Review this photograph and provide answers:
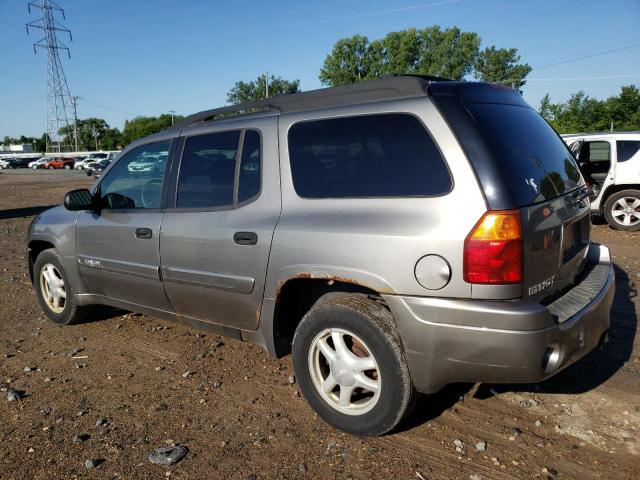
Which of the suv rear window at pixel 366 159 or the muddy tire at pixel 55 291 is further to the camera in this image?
the muddy tire at pixel 55 291

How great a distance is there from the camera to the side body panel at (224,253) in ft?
10.1

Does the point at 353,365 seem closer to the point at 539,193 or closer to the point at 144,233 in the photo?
the point at 539,193

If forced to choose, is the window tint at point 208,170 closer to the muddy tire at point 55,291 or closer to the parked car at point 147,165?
the parked car at point 147,165

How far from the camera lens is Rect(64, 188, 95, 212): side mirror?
412 cm

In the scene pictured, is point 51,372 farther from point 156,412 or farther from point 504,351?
point 504,351

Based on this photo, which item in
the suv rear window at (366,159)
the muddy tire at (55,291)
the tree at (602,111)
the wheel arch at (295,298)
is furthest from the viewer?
the tree at (602,111)

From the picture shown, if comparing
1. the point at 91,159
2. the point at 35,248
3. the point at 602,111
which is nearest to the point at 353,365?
the point at 35,248

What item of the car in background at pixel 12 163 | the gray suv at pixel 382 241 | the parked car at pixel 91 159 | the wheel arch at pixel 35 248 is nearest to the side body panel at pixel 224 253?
the gray suv at pixel 382 241

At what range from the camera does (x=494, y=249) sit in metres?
2.31

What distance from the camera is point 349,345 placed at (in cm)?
288

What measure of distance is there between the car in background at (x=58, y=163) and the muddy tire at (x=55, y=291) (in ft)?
196

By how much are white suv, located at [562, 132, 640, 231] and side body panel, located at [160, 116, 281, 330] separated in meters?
7.89

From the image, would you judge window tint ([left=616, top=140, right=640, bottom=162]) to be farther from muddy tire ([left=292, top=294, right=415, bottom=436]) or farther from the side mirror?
the side mirror

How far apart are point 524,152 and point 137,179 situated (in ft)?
9.60
